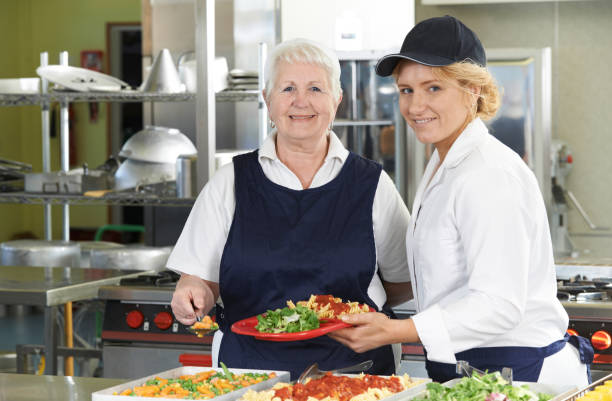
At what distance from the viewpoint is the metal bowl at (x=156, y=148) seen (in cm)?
430

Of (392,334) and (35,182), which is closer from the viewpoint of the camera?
(392,334)

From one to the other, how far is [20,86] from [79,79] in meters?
0.34

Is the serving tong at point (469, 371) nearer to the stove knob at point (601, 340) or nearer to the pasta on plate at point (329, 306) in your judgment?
the pasta on plate at point (329, 306)

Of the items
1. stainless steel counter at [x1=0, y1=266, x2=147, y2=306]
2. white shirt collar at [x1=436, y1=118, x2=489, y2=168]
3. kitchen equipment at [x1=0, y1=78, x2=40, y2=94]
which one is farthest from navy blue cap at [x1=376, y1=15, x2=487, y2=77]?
kitchen equipment at [x1=0, y1=78, x2=40, y2=94]

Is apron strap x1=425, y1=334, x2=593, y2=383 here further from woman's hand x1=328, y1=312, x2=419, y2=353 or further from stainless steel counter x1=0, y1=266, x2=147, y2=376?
stainless steel counter x1=0, y1=266, x2=147, y2=376

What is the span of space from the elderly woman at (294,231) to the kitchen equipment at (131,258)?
5.71 feet

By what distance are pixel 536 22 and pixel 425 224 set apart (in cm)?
433

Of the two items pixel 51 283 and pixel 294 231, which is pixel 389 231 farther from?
pixel 51 283

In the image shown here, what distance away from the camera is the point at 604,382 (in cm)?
178

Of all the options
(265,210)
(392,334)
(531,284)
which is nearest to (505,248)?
(531,284)

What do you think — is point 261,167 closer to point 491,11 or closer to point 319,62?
point 319,62

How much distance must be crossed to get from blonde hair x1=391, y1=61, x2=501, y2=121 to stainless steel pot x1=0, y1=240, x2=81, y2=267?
8.70ft

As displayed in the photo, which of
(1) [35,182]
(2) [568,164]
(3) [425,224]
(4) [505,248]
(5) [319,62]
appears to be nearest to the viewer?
(4) [505,248]

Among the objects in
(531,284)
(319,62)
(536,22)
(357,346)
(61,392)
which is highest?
(536,22)
